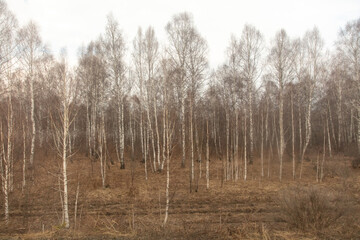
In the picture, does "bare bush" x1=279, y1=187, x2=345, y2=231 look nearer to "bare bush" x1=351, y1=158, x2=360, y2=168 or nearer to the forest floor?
the forest floor

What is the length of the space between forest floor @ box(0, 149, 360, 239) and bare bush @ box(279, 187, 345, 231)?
0.20 ft

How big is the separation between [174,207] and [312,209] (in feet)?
19.8

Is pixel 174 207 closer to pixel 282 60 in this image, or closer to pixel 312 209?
pixel 312 209

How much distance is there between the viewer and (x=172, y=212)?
10211mm

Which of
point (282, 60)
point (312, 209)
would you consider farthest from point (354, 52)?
point (312, 209)

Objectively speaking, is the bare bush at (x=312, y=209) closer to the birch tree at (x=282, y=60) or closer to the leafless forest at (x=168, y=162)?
the leafless forest at (x=168, y=162)

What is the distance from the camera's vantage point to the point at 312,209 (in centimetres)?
663

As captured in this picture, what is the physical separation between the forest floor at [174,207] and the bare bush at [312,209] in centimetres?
6

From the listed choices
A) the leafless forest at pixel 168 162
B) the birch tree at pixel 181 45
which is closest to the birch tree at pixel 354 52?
the leafless forest at pixel 168 162

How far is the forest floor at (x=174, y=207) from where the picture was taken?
21.3 feet

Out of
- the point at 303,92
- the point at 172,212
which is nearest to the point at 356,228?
the point at 172,212

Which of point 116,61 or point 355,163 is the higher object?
point 116,61

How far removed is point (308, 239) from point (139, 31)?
17.3 m

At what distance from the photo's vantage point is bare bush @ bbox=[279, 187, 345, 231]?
21.5ft
